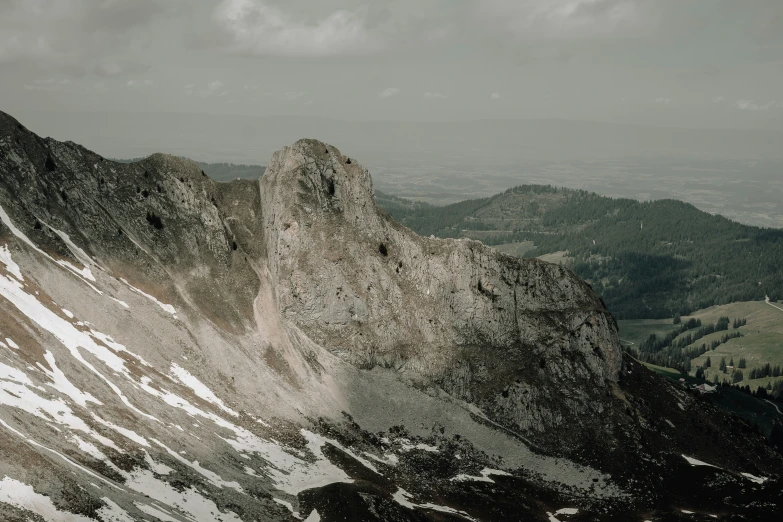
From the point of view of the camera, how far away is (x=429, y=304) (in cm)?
13250

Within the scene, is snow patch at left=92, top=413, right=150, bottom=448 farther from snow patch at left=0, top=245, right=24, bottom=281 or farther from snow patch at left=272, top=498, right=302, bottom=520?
snow patch at left=0, top=245, right=24, bottom=281

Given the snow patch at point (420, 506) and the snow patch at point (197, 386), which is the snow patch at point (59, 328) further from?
the snow patch at point (420, 506)

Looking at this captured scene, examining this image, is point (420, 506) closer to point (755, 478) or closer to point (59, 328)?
point (59, 328)

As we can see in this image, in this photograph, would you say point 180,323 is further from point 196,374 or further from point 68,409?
point 68,409

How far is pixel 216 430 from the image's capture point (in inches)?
3701

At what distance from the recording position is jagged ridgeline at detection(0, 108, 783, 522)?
83750 millimetres

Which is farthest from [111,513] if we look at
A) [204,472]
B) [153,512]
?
[204,472]

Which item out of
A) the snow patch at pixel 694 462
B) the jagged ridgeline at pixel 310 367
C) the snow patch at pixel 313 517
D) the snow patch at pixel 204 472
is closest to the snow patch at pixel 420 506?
the jagged ridgeline at pixel 310 367

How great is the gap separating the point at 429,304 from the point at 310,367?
1122 inches

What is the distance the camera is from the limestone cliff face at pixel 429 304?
124 metres

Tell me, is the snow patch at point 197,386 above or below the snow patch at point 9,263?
below

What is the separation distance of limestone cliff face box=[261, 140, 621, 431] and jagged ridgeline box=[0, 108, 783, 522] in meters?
0.43

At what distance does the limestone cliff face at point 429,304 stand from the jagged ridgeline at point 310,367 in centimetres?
43

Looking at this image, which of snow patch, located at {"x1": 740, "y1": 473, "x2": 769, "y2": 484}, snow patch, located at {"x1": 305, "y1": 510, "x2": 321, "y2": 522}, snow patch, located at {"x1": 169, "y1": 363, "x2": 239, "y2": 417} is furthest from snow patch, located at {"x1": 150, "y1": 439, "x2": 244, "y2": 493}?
snow patch, located at {"x1": 740, "y1": 473, "x2": 769, "y2": 484}
